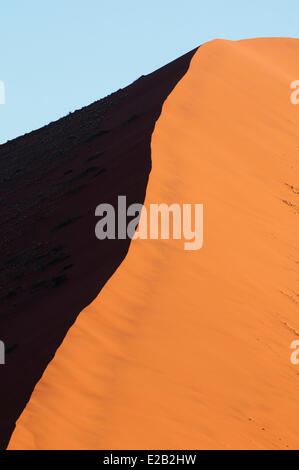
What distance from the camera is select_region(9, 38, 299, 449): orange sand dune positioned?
29.2ft

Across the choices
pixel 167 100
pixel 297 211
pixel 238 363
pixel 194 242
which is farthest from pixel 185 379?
pixel 167 100

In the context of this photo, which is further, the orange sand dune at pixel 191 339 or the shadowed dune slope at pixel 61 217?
the shadowed dune slope at pixel 61 217

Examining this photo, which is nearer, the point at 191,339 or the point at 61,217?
the point at 191,339

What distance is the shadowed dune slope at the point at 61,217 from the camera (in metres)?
10.7

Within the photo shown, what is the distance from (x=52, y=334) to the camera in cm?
1061

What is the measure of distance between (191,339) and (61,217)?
8.19 metres

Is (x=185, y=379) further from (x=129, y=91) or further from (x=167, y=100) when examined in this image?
(x=129, y=91)

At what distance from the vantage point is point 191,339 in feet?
35.5

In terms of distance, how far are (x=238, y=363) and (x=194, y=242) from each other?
3473 mm

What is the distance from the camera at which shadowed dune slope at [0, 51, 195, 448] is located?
10.7 meters

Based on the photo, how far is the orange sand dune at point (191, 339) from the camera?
890 centimetres

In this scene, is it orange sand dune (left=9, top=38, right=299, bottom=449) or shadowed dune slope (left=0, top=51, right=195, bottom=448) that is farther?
shadowed dune slope (left=0, top=51, right=195, bottom=448)

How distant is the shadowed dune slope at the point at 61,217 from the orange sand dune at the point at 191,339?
1.06 feet

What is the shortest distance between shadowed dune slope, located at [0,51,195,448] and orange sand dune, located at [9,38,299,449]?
1.06 ft
